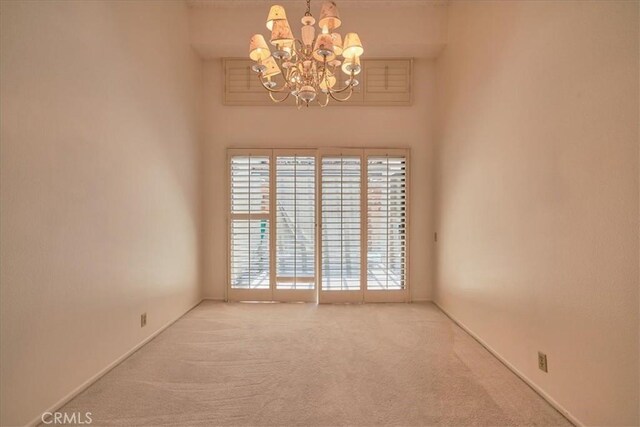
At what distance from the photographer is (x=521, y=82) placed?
2125 millimetres

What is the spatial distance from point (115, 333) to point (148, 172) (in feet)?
4.39

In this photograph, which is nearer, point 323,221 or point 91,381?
point 91,381

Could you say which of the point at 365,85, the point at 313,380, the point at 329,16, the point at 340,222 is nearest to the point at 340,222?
the point at 340,222

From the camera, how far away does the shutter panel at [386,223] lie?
3.86 metres

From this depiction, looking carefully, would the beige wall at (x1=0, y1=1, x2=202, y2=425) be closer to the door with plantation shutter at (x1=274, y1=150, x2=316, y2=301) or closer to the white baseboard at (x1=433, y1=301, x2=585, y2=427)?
the door with plantation shutter at (x1=274, y1=150, x2=316, y2=301)

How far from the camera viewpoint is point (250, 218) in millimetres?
3887

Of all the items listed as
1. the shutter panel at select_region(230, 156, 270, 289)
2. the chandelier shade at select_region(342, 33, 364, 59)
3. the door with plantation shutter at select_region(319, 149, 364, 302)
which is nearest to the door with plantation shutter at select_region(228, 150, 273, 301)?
the shutter panel at select_region(230, 156, 270, 289)

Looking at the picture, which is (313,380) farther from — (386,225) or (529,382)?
(386,225)

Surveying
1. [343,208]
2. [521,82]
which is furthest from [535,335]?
[343,208]

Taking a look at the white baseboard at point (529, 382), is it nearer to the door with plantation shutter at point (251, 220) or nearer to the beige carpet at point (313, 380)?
the beige carpet at point (313, 380)

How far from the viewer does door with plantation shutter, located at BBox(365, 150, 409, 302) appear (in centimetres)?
386

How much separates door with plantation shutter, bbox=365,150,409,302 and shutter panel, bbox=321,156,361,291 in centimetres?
15

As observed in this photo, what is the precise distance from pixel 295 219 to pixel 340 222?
572mm

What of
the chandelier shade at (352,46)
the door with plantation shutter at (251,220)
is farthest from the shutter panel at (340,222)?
the chandelier shade at (352,46)
